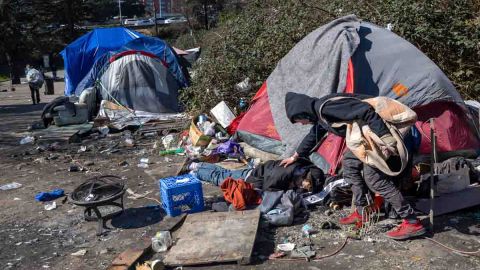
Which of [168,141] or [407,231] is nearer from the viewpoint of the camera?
[407,231]

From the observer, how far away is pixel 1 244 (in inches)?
200

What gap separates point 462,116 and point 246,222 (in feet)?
10.8

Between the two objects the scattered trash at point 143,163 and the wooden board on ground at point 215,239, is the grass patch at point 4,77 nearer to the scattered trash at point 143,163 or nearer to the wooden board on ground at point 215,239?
the scattered trash at point 143,163

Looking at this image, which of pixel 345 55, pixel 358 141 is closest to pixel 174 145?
pixel 345 55

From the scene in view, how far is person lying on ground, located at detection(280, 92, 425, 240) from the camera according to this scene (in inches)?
169

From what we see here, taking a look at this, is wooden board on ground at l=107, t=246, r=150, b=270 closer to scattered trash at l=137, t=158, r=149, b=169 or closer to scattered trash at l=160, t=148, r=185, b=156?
scattered trash at l=137, t=158, r=149, b=169

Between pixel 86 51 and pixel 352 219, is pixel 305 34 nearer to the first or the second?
pixel 352 219

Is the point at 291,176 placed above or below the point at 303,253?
above

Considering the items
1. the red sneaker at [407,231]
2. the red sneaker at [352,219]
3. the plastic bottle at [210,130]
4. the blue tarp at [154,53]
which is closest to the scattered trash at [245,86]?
the plastic bottle at [210,130]

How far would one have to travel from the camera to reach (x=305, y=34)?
9117 millimetres

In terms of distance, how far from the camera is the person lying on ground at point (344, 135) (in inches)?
169

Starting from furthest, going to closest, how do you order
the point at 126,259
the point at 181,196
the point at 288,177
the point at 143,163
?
the point at 143,163 → the point at 288,177 → the point at 181,196 → the point at 126,259

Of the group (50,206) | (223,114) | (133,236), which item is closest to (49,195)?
(50,206)

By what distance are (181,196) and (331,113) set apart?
191cm
